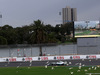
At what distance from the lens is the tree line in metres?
59.1

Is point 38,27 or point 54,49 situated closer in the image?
point 38,27

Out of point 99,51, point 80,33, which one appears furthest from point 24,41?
point 99,51

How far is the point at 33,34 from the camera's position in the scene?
59562 millimetres

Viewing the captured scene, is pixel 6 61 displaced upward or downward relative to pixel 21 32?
downward

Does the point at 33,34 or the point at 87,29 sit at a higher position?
the point at 87,29

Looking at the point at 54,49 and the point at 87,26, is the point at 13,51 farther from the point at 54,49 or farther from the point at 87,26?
the point at 87,26

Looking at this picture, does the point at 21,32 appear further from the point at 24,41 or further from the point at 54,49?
the point at 54,49

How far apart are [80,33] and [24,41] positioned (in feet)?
152

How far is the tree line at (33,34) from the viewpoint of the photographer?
59.1 meters

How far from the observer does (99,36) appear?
58812 mm

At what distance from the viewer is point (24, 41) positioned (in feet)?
331

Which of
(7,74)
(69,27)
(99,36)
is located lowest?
(7,74)

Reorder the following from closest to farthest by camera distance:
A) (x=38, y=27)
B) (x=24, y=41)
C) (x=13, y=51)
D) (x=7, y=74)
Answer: (x=7, y=74) → (x=38, y=27) → (x=13, y=51) → (x=24, y=41)

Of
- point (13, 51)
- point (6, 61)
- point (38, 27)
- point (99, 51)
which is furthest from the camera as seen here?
point (13, 51)
